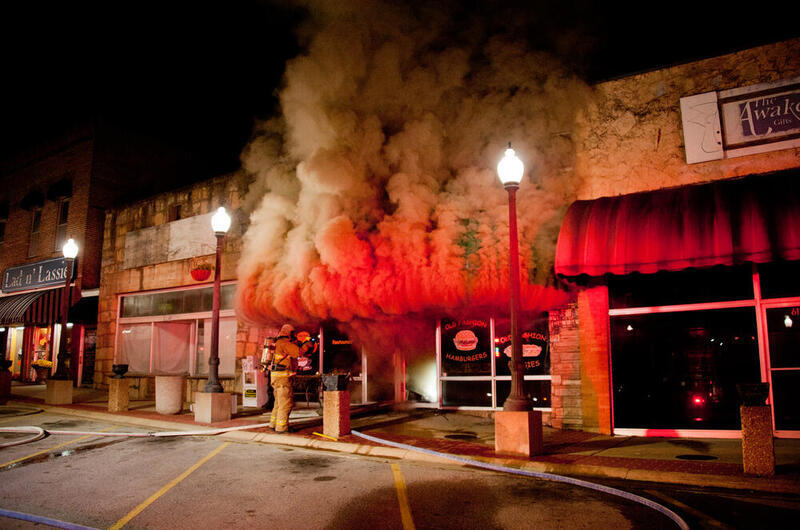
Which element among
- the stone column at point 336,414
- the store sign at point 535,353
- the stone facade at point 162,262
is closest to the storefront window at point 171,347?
the stone facade at point 162,262

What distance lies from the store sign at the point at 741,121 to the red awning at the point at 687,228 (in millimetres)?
697

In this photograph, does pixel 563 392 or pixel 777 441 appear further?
pixel 563 392

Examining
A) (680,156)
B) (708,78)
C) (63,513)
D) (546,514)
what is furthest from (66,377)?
(708,78)

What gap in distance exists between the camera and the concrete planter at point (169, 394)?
1174 centimetres

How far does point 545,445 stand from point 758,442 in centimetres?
283

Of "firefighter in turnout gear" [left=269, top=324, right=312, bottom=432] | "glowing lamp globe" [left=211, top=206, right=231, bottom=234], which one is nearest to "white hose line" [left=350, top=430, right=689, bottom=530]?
"firefighter in turnout gear" [left=269, top=324, right=312, bottom=432]

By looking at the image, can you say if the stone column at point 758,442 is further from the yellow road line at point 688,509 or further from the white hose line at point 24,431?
the white hose line at point 24,431

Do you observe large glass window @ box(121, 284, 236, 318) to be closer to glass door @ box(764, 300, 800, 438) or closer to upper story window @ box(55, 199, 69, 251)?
upper story window @ box(55, 199, 69, 251)

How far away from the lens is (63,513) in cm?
485

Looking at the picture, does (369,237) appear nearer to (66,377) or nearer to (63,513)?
(63,513)

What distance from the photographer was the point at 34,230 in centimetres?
2109

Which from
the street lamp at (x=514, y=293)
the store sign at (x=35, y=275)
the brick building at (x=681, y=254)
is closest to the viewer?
the street lamp at (x=514, y=293)

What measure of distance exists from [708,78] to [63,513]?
1088 centimetres

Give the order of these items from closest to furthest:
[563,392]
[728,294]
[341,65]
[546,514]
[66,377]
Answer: [546,514], [728,294], [563,392], [341,65], [66,377]
